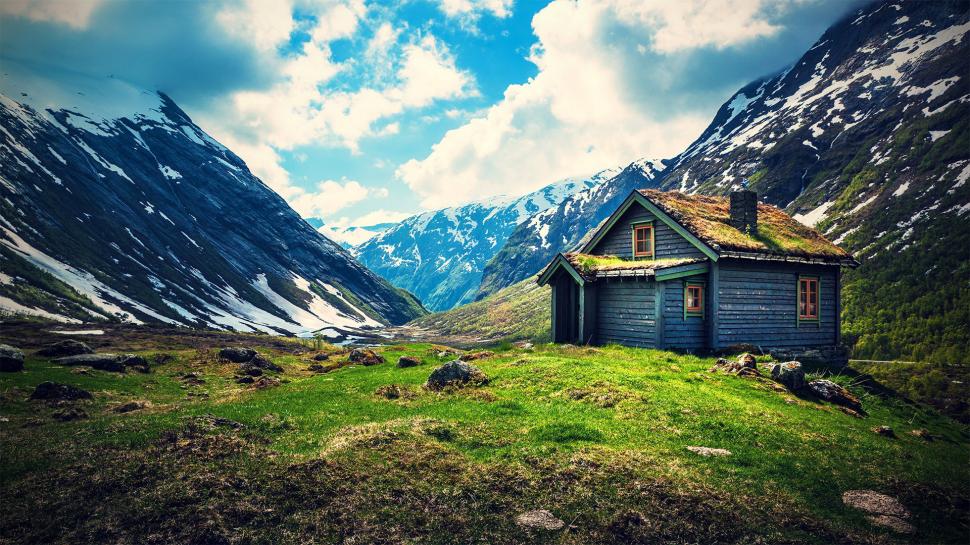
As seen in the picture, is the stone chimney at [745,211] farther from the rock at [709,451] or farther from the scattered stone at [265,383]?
the scattered stone at [265,383]

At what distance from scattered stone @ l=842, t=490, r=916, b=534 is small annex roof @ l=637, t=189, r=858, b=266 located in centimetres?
1904

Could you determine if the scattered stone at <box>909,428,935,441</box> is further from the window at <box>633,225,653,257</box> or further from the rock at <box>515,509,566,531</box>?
the window at <box>633,225,653,257</box>

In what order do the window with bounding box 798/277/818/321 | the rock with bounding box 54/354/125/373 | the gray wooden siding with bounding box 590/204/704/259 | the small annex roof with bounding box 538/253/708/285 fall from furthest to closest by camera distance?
the window with bounding box 798/277/818/321 → the gray wooden siding with bounding box 590/204/704/259 → the small annex roof with bounding box 538/253/708/285 → the rock with bounding box 54/354/125/373

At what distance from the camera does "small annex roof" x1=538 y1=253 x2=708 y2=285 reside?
93.2 feet

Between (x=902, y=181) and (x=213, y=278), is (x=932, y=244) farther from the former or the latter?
(x=213, y=278)

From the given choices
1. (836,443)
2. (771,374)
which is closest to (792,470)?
(836,443)

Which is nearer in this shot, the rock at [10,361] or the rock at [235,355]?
the rock at [10,361]

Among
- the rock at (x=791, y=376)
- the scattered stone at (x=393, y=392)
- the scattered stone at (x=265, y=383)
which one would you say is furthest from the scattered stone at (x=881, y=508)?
the scattered stone at (x=265, y=383)

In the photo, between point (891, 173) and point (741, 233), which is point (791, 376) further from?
point (891, 173)

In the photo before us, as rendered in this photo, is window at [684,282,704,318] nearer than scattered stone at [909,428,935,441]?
No

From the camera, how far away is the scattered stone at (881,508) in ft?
32.0

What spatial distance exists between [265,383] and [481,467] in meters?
17.1

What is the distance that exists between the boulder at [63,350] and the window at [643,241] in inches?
1411

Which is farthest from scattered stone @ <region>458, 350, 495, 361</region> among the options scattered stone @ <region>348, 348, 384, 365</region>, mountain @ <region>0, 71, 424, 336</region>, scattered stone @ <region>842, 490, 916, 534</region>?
mountain @ <region>0, 71, 424, 336</region>
